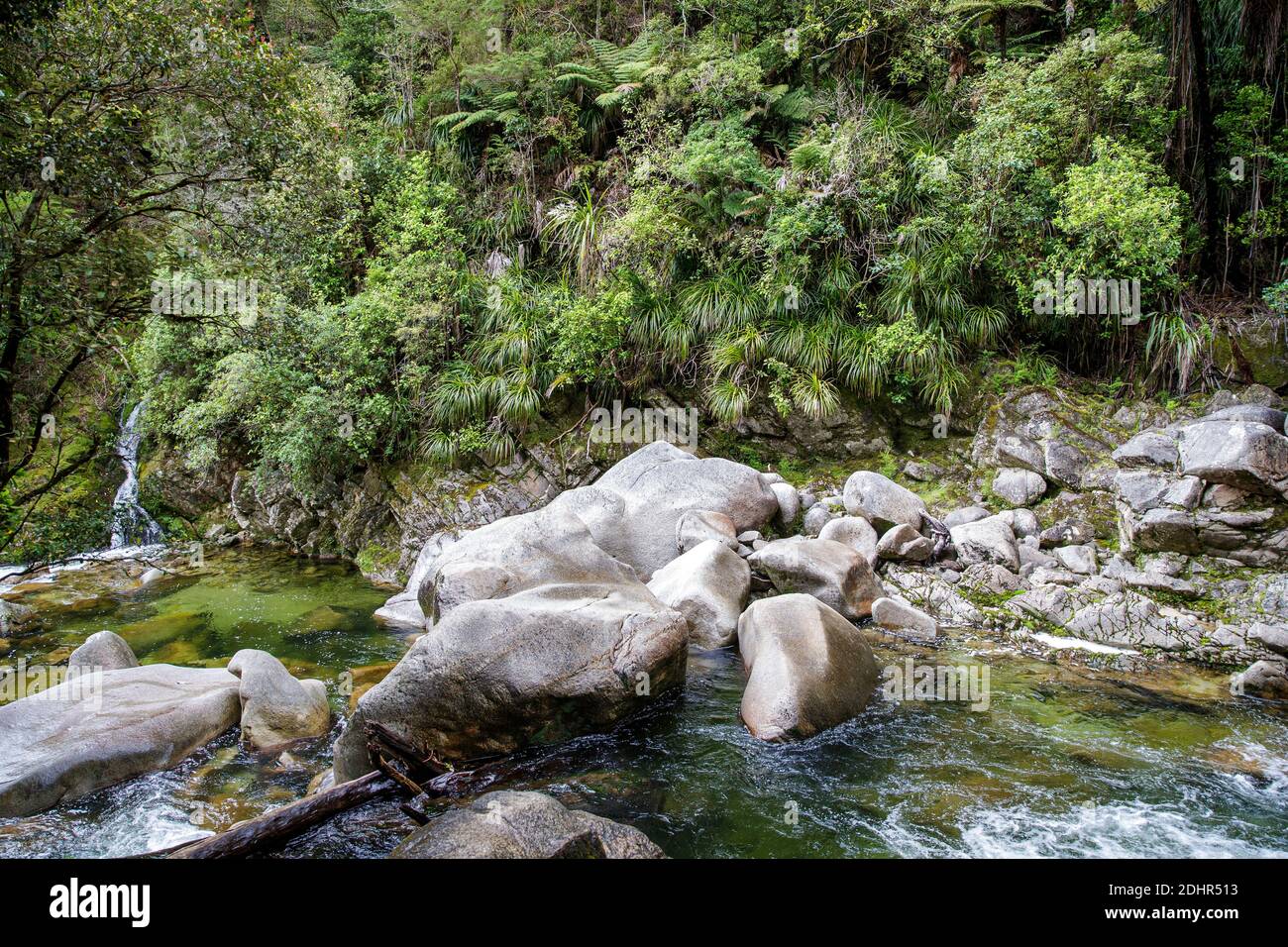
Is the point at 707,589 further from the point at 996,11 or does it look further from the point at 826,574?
the point at 996,11

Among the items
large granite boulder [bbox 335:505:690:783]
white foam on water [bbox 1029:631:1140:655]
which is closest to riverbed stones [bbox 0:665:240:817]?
large granite boulder [bbox 335:505:690:783]

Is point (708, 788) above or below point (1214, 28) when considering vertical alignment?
below

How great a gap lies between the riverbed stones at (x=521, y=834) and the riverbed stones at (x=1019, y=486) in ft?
25.3

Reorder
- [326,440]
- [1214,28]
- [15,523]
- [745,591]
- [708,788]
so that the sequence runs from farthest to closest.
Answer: [326,440]
[1214,28]
[745,591]
[708,788]
[15,523]

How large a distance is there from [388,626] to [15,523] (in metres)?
4.99

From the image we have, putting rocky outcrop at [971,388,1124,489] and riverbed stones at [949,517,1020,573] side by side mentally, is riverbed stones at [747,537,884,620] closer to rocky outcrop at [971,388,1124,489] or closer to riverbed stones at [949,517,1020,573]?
riverbed stones at [949,517,1020,573]

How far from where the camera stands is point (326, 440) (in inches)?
464

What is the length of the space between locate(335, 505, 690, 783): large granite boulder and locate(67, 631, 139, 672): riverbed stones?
129 inches

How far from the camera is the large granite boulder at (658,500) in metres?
9.19

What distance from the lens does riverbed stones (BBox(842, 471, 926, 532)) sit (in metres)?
9.17

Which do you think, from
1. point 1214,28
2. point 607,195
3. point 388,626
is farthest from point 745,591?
point 1214,28

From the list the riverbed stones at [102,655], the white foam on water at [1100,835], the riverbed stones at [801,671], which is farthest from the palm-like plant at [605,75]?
the white foam on water at [1100,835]

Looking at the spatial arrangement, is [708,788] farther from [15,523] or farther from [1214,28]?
[1214,28]

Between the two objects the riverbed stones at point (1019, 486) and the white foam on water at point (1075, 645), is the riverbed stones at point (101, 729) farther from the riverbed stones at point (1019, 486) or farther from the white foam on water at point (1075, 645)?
the riverbed stones at point (1019, 486)
